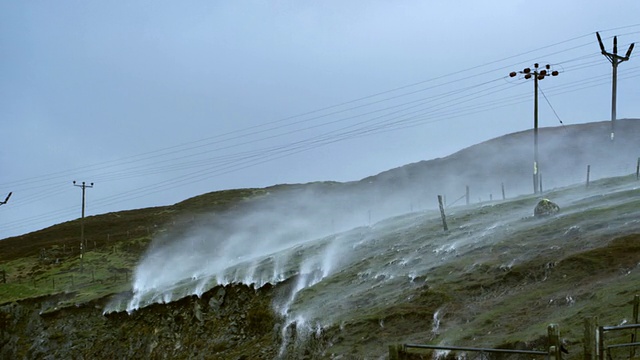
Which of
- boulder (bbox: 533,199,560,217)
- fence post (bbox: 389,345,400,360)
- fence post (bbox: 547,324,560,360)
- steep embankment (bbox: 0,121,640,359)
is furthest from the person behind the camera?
boulder (bbox: 533,199,560,217)

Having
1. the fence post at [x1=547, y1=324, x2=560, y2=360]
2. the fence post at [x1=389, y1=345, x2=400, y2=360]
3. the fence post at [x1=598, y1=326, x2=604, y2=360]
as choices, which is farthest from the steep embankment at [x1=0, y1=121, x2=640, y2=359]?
the fence post at [x1=389, y1=345, x2=400, y2=360]

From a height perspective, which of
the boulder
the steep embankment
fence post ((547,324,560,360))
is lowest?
the steep embankment

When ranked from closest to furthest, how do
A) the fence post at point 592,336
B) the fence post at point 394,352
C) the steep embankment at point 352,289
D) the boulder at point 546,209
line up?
the fence post at point 592,336 < the fence post at point 394,352 < the steep embankment at point 352,289 < the boulder at point 546,209

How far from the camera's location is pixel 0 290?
62688 mm

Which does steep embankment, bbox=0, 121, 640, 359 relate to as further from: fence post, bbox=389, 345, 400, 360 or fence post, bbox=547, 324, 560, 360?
fence post, bbox=389, 345, 400, 360

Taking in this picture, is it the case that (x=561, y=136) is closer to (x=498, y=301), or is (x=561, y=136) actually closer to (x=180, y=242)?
(x=180, y=242)

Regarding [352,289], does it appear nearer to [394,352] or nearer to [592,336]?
[394,352]

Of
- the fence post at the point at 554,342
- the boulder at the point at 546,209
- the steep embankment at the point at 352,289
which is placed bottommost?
the steep embankment at the point at 352,289

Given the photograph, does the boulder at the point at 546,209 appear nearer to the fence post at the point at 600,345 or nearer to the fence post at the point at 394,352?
the fence post at the point at 394,352

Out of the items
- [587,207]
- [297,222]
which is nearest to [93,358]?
[587,207]

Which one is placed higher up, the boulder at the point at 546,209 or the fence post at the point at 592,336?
the boulder at the point at 546,209

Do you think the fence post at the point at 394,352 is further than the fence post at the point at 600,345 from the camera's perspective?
Yes

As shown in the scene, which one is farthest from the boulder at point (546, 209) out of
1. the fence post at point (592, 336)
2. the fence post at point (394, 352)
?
the fence post at point (592, 336)

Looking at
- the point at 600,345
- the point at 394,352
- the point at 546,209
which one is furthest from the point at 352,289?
the point at 600,345
